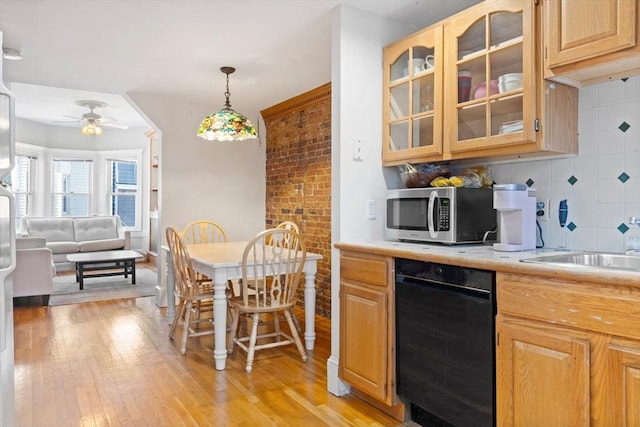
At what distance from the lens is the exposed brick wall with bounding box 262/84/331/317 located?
4324mm

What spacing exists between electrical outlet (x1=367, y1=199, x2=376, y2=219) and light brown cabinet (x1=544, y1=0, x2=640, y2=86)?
3.77ft

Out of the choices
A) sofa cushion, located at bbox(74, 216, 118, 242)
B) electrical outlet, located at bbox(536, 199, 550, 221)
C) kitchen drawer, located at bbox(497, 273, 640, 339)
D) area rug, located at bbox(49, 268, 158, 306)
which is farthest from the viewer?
sofa cushion, located at bbox(74, 216, 118, 242)

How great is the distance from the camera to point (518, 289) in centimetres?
164

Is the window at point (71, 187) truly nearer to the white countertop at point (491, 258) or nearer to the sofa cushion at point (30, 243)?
the sofa cushion at point (30, 243)

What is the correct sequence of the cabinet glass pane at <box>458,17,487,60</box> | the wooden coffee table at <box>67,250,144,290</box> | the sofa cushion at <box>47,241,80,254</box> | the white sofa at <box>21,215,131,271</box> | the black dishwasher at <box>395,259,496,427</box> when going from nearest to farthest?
the black dishwasher at <box>395,259,496,427</box> → the cabinet glass pane at <box>458,17,487,60</box> → the wooden coffee table at <box>67,250,144,290</box> → the sofa cushion at <box>47,241,80,254</box> → the white sofa at <box>21,215,131,271</box>

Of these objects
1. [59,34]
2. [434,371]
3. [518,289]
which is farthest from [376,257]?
[59,34]

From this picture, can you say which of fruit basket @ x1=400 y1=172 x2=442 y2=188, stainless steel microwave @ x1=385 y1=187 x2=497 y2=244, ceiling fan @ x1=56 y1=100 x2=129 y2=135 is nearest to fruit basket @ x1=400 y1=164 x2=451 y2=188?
fruit basket @ x1=400 y1=172 x2=442 y2=188

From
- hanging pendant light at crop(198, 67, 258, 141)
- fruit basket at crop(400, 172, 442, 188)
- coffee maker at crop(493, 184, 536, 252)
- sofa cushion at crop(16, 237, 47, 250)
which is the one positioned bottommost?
sofa cushion at crop(16, 237, 47, 250)

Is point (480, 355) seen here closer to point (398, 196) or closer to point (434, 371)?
point (434, 371)

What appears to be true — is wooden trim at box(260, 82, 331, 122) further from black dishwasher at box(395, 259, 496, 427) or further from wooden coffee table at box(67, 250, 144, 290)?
wooden coffee table at box(67, 250, 144, 290)

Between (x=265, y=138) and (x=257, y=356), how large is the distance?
306 cm

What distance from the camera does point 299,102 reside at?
4711mm

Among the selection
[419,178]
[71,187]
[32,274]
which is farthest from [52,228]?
[419,178]

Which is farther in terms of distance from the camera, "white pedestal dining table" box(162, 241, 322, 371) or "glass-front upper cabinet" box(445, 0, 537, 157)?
"white pedestal dining table" box(162, 241, 322, 371)
